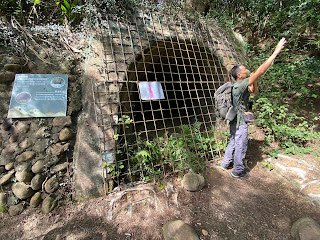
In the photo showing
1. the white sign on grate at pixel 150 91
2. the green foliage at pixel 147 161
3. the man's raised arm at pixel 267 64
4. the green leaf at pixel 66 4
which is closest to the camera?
the man's raised arm at pixel 267 64

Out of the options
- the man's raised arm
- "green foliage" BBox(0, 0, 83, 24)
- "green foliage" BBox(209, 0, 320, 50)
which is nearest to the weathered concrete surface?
"green foliage" BBox(0, 0, 83, 24)

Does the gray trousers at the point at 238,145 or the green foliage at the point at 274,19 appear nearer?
the gray trousers at the point at 238,145

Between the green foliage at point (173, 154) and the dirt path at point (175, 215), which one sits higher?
the green foliage at point (173, 154)

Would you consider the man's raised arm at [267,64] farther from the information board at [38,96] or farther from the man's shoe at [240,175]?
the information board at [38,96]

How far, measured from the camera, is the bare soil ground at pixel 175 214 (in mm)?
2381

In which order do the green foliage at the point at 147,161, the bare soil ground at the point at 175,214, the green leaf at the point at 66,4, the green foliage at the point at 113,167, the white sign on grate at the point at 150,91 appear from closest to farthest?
the bare soil ground at the point at 175,214 < the green foliage at the point at 113,167 < the green foliage at the point at 147,161 < the green leaf at the point at 66,4 < the white sign on grate at the point at 150,91

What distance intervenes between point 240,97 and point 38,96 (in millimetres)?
2545

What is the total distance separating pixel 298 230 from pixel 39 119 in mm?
3179

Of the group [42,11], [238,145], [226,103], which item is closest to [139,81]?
[226,103]

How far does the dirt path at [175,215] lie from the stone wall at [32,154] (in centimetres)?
18

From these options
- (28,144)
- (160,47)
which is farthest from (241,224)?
(160,47)

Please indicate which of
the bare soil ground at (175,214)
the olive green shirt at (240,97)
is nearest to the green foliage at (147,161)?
the bare soil ground at (175,214)

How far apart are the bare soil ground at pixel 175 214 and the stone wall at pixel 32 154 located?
0.18m

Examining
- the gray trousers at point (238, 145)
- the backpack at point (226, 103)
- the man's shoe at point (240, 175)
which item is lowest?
the man's shoe at point (240, 175)
